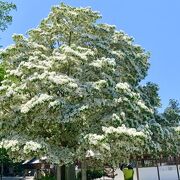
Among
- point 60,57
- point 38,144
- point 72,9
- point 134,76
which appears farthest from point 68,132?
point 72,9

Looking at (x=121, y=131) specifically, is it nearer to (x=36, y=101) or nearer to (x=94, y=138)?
(x=94, y=138)

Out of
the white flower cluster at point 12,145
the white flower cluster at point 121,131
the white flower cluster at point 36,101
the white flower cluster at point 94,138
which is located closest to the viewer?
the white flower cluster at point 94,138

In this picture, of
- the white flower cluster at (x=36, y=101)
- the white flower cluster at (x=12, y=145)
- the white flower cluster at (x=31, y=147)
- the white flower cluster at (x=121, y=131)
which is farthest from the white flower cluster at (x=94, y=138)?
the white flower cluster at (x=12, y=145)

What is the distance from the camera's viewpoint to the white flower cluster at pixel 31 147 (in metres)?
17.7

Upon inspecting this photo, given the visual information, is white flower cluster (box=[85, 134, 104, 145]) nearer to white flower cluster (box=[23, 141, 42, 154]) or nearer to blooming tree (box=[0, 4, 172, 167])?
blooming tree (box=[0, 4, 172, 167])

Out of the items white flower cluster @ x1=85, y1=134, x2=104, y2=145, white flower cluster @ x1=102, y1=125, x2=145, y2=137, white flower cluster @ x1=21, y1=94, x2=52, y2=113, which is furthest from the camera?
white flower cluster @ x1=21, y1=94, x2=52, y2=113

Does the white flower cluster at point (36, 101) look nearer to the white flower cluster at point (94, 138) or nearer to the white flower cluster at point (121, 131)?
the white flower cluster at point (94, 138)

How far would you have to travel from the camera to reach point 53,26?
23156 mm

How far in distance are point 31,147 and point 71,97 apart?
3286 mm

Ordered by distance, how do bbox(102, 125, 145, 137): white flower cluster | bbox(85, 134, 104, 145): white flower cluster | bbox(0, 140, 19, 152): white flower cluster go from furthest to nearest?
1. bbox(0, 140, 19, 152): white flower cluster
2. bbox(102, 125, 145, 137): white flower cluster
3. bbox(85, 134, 104, 145): white flower cluster

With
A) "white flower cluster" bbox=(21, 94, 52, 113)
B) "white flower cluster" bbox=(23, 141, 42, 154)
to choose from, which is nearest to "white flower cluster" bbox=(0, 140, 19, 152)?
"white flower cluster" bbox=(23, 141, 42, 154)

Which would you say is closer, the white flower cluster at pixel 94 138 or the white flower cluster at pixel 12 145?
the white flower cluster at pixel 94 138

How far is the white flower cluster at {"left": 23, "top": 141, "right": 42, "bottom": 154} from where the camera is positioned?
1773cm

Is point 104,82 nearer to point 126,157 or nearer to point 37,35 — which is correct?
point 126,157
